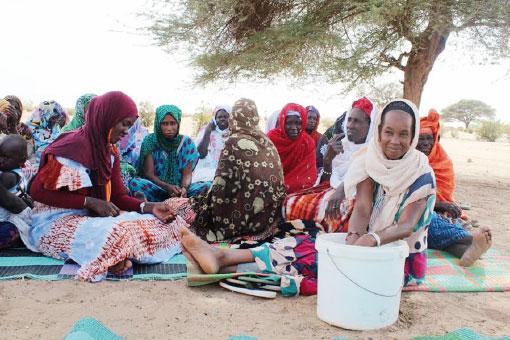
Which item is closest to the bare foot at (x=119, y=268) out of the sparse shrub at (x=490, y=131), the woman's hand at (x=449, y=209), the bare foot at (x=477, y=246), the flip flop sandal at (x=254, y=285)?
the flip flop sandal at (x=254, y=285)

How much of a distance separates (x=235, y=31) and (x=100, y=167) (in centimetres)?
719

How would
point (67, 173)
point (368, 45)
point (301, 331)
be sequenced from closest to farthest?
point (301, 331) < point (67, 173) < point (368, 45)

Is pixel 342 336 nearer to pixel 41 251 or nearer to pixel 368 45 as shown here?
pixel 41 251

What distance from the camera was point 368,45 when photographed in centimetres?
999

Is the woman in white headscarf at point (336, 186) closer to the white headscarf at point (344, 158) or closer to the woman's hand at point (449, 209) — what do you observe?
the white headscarf at point (344, 158)

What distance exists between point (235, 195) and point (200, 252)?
1313 millimetres

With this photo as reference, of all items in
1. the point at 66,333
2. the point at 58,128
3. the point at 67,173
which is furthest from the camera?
the point at 58,128

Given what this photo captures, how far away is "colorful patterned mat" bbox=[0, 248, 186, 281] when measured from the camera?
3410 millimetres

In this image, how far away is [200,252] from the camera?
3.31 meters

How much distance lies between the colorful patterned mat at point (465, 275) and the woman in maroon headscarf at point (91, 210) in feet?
6.45

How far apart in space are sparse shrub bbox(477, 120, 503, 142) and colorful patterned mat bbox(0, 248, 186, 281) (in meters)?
31.0

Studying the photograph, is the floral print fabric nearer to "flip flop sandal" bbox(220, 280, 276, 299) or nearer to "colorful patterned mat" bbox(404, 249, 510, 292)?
"flip flop sandal" bbox(220, 280, 276, 299)

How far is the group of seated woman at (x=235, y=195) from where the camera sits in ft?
10.5

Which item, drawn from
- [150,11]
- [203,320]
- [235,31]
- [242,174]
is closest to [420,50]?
[235,31]
